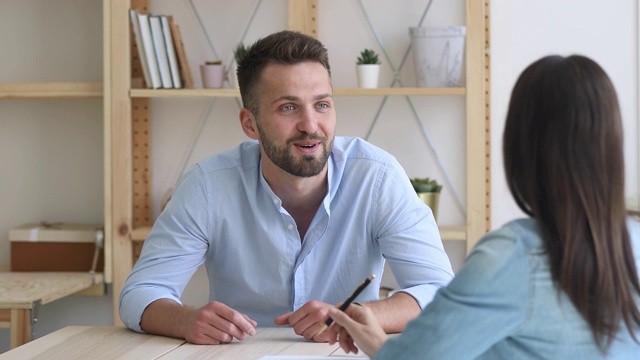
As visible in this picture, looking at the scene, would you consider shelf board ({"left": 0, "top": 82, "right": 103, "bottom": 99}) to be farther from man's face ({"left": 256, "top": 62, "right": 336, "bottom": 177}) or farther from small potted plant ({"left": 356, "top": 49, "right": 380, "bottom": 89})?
man's face ({"left": 256, "top": 62, "right": 336, "bottom": 177})

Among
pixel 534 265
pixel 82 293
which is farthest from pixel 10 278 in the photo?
pixel 534 265

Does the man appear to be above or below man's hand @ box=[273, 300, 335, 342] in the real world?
above

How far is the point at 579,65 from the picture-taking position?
3.53 ft

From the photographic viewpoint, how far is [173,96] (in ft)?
10.5

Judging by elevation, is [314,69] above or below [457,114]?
above

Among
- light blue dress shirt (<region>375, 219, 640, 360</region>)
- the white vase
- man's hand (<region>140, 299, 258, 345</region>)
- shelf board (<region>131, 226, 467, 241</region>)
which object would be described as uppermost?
the white vase

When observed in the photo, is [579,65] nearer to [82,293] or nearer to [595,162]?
[595,162]

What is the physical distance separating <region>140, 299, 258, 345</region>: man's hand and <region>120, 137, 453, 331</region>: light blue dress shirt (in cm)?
20

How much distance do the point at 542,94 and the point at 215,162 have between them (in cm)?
122

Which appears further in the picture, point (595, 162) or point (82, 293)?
point (82, 293)

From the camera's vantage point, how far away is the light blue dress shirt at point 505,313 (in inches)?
41.6

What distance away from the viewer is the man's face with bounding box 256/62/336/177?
2.10 m

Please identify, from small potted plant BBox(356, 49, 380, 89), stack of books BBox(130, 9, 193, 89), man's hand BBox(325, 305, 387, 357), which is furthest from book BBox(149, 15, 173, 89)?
man's hand BBox(325, 305, 387, 357)

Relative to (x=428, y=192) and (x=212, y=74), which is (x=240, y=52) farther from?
(x=428, y=192)
